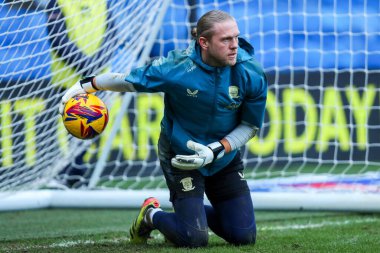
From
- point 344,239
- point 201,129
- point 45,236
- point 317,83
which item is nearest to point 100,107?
point 201,129

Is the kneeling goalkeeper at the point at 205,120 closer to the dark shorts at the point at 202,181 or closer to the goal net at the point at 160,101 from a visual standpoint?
the dark shorts at the point at 202,181

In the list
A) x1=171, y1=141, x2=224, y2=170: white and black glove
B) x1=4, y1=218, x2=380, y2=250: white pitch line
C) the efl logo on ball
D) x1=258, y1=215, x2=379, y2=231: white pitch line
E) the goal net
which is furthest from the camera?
x1=258, y1=215, x2=379, y2=231: white pitch line

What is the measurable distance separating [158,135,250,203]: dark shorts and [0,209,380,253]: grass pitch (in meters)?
0.28

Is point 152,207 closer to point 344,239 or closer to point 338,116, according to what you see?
point 344,239

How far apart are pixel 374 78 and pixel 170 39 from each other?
1.73 metres

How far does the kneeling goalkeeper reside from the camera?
433cm

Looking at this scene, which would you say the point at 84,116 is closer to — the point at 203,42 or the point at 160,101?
the point at 203,42

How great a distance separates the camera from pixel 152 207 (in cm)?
480

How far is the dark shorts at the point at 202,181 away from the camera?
452 cm

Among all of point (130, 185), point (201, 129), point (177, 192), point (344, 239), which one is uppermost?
point (201, 129)

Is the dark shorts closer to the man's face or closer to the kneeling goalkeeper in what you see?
the kneeling goalkeeper

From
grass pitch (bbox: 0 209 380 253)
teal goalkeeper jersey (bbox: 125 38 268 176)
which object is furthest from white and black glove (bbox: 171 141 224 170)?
grass pitch (bbox: 0 209 380 253)

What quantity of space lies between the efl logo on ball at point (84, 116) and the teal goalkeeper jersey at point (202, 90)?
9.9 inches

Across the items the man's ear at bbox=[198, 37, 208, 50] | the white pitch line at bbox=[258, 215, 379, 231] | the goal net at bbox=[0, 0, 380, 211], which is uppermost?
the man's ear at bbox=[198, 37, 208, 50]
